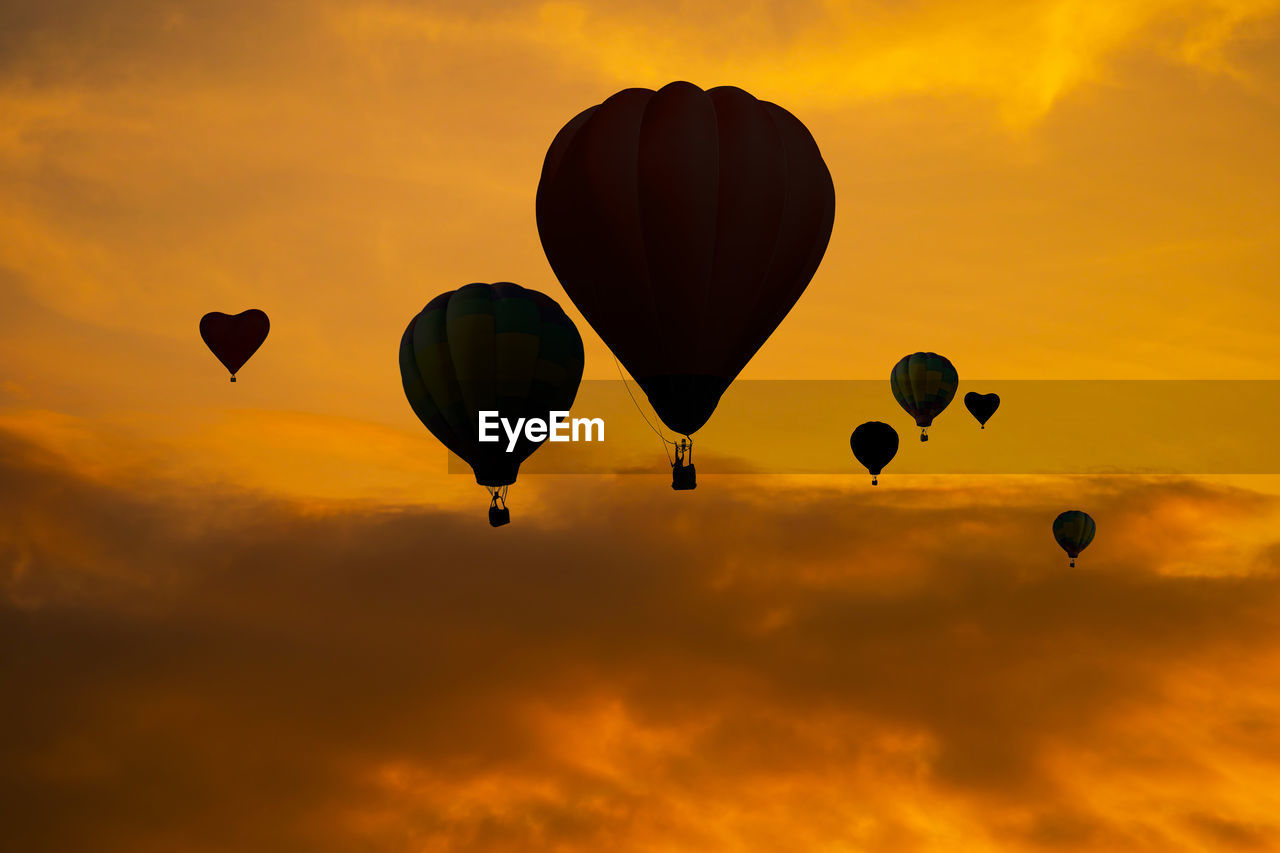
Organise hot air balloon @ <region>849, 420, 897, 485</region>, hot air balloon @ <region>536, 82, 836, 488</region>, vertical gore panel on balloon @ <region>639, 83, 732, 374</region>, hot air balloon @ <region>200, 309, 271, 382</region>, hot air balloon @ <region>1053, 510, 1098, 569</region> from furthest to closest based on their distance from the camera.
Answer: hot air balloon @ <region>1053, 510, 1098, 569</region> < hot air balloon @ <region>849, 420, 897, 485</region> < hot air balloon @ <region>200, 309, 271, 382</region> < hot air balloon @ <region>536, 82, 836, 488</region> < vertical gore panel on balloon @ <region>639, 83, 732, 374</region>

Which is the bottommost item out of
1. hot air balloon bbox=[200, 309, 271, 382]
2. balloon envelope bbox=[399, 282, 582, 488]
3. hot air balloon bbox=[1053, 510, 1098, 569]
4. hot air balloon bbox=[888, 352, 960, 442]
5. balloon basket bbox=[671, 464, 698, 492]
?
balloon basket bbox=[671, 464, 698, 492]

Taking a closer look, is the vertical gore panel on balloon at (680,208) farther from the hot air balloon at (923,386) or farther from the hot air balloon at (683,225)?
the hot air balloon at (923,386)

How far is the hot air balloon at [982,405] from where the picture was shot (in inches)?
2108

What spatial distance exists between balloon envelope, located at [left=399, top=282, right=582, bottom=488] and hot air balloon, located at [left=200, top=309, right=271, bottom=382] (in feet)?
38.5

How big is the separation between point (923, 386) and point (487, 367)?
78.9 feet

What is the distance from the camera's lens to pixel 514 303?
32469 millimetres

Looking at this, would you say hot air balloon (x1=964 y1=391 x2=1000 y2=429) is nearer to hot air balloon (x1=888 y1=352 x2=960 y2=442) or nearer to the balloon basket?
hot air balloon (x1=888 y1=352 x2=960 y2=442)

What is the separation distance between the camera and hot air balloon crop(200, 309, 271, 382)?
42438 millimetres

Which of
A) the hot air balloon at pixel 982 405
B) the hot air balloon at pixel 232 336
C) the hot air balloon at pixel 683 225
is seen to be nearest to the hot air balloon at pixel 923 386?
the hot air balloon at pixel 982 405

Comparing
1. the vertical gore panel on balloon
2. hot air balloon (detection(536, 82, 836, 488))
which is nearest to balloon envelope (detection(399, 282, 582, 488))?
hot air balloon (detection(536, 82, 836, 488))

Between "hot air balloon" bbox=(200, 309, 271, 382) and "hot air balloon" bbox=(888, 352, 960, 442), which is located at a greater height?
"hot air balloon" bbox=(888, 352, 960, 442)

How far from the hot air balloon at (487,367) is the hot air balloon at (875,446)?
50.8 ft

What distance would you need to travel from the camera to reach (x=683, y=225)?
29.8 meters

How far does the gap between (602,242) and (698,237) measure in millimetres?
2264
